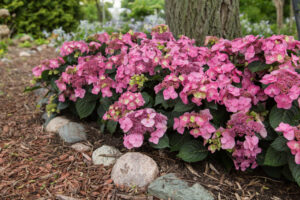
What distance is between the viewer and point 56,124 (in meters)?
2.65

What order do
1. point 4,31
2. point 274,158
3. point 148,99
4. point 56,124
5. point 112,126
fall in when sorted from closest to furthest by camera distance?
point 274,158 < point 148,99 < point 112,126 < point 56,124 < point 4,31

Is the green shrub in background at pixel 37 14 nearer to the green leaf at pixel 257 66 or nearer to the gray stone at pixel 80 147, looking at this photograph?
the gray stone at pixel 80 147

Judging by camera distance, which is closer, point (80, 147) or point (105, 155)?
point (105, 155)

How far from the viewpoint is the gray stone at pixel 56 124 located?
263 cm

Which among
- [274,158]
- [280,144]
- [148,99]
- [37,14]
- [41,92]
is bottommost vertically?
[41,92]

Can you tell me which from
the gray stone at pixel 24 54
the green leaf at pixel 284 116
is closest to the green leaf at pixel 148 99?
the green leaf at pixel 284 116

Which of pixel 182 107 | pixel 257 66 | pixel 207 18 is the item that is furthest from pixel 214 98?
pixel 207 18

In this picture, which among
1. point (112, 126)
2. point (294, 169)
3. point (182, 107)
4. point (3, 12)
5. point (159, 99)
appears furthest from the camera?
point (3, 12)

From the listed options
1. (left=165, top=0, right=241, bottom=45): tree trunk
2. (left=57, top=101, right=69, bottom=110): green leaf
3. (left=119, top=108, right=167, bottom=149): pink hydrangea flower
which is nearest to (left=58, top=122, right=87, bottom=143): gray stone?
(left=57, top=101, right=69, bottom=110): green leaf

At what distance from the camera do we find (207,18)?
272 cm

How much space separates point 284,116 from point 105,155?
4.34 feet

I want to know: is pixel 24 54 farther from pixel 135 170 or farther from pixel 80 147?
pixel 135 170

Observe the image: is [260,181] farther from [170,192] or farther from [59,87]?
[59,87]

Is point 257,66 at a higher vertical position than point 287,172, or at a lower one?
higher
